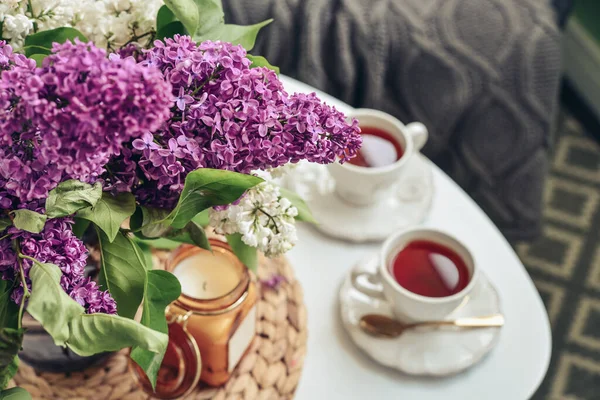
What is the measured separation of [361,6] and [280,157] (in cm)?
91

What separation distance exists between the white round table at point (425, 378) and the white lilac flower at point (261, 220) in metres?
0.30

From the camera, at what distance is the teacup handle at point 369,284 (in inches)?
27.4

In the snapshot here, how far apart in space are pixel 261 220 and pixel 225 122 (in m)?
0.10

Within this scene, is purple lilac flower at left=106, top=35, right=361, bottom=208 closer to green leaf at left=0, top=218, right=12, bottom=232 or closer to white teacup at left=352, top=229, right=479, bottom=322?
green leaf at left=0, top=218, right=12, bottom=232

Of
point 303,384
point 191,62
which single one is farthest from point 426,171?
point 191,62

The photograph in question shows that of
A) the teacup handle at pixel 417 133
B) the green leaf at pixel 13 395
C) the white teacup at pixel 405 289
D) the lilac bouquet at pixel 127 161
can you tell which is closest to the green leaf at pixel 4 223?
the lilac bouquet at pixel 127 161

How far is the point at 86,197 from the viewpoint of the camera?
13.6 inches

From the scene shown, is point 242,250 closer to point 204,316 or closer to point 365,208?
point 204,316

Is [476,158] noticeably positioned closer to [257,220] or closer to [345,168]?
[345,168]

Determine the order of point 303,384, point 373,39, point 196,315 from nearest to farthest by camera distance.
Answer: point 196,315 < point 303,384 < point 373,39

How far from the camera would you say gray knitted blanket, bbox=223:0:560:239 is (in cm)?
117

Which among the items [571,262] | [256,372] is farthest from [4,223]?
[571,262]

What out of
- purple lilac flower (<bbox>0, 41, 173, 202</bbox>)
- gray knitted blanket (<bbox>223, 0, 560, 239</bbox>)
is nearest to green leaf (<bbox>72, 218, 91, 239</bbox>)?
purple lilac flower (<bbox>0, 41, 173, 202</bbox>)

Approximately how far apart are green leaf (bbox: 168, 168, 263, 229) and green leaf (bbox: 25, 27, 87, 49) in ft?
0.47
